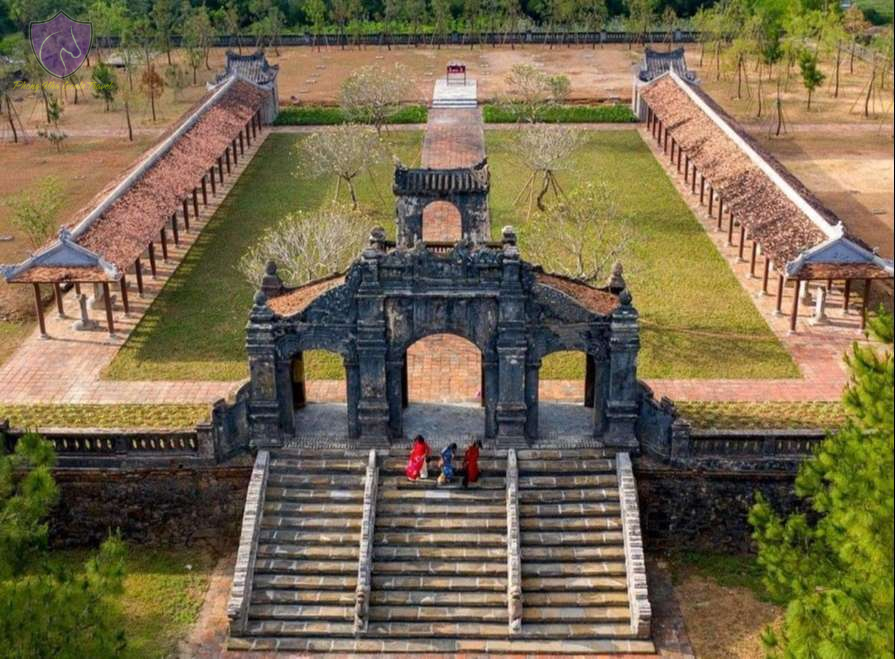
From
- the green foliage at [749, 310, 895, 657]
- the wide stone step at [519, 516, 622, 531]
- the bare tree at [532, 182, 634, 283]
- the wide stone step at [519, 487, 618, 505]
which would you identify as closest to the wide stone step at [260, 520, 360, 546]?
the wide stone step at [519, 516, 622, 531]

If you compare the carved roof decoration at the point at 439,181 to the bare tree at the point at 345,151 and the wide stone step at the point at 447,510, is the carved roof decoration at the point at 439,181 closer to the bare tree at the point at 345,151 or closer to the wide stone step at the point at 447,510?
the bare tree at the point at 345,151

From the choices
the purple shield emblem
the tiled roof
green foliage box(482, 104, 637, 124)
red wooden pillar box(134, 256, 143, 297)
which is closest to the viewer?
the tiled roof

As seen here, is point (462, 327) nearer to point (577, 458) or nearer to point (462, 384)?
point (577, 458)

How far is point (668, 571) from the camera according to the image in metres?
25.4

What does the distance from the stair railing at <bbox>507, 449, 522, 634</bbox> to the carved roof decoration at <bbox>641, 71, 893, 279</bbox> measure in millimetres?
12761

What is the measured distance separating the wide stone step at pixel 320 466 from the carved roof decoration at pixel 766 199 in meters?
15.9

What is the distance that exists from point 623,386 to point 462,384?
8098 millimetres

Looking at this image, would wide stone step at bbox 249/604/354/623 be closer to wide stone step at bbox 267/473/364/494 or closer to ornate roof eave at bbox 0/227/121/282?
wide stone step at bbox 267/473/364/494

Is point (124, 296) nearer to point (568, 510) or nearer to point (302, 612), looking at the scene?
point (302, 612)

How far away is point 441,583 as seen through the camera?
23.9 metres

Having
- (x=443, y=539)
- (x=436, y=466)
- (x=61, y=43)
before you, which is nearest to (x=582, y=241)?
(x=436, y=466)

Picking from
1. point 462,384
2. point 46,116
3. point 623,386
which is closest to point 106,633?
point 623,386

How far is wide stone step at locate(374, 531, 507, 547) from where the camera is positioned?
80.6ft

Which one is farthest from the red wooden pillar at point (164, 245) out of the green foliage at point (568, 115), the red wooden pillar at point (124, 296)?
the green foliage at point (568, 115)
